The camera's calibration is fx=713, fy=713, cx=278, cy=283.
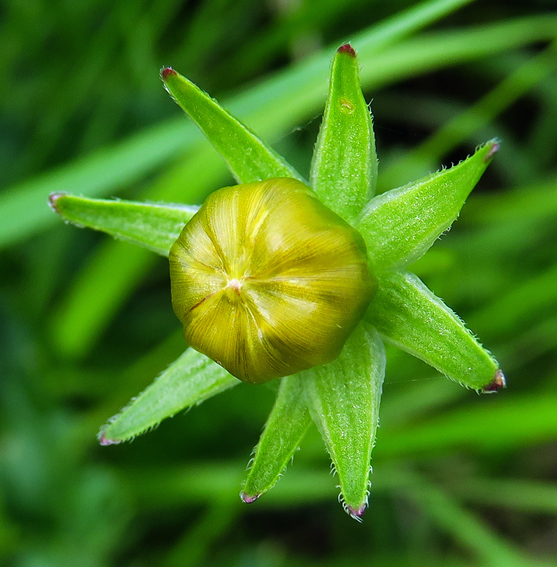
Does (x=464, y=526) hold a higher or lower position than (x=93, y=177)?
lower

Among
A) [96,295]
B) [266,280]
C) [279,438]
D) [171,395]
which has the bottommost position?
[96,295]

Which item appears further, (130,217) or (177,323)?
(177,323)

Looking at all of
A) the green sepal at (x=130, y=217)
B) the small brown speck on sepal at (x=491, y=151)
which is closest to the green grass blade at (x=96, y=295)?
the green sepal at (x=130, y=217)

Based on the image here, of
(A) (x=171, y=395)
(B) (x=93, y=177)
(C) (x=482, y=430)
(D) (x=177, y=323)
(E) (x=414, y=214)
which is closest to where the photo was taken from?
(E) (x=414, y=214)

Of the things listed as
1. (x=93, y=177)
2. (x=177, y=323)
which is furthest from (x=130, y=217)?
(x=177, y=323)

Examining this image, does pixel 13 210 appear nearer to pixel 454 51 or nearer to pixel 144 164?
pixel 144 164

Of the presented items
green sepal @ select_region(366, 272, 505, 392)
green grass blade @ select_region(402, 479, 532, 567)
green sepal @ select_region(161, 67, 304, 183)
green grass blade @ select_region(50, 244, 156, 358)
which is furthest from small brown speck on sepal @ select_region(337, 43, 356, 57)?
green grass blade @ select_region(402, 479, 532, 567)

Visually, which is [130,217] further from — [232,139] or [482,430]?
[482,430]

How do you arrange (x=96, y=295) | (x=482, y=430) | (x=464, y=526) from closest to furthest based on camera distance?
(x=482, y=430), (x=464, y=526), (x=96, y=295)
